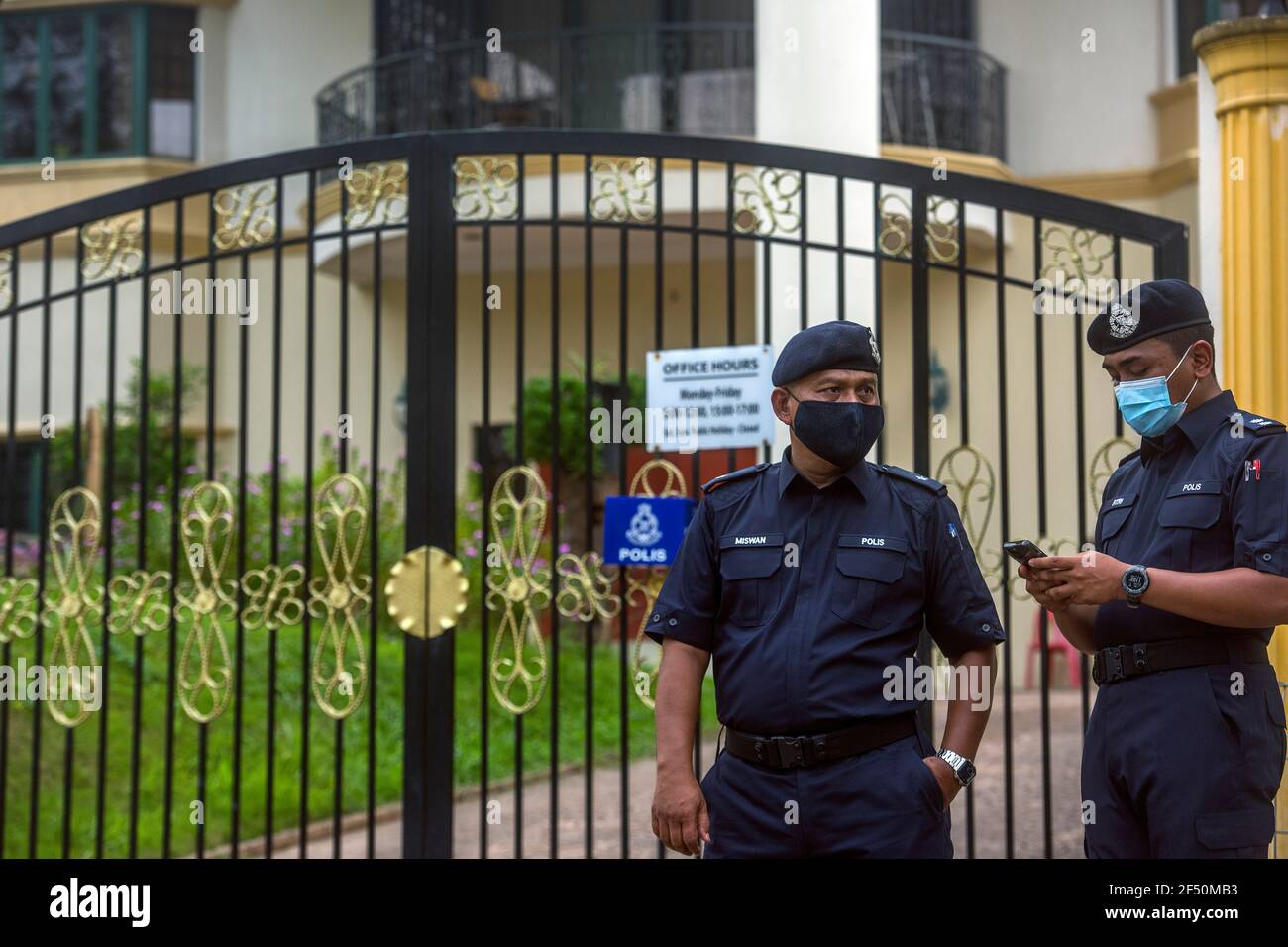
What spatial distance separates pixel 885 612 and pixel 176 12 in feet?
43.5

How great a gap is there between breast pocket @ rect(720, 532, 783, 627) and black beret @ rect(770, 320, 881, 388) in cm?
37

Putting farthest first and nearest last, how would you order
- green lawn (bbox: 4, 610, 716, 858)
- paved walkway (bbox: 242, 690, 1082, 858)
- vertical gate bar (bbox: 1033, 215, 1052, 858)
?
green lawn (bbox: 4, 610, 716, 858), paved walkway (bbox: 242, 690, 1082, 858), vertical gate bar (bbox: 1033, 215, 1052, 858)

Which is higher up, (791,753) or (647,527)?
(647,527)

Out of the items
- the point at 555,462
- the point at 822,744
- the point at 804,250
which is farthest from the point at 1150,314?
the point at 555,462

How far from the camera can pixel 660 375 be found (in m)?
4.75

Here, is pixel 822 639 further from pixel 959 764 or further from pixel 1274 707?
pixel 1274 707

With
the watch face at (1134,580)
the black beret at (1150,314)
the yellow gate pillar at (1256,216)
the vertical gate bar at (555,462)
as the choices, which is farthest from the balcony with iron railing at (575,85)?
the watch face at (1134,580)

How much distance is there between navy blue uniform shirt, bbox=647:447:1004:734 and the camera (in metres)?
3.06

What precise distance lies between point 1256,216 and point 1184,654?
5.69 feet

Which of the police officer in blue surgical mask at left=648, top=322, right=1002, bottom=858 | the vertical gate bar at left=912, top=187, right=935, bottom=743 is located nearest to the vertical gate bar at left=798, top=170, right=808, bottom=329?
the vertical gate bar at left=912, top=187, right=935, bottom=743

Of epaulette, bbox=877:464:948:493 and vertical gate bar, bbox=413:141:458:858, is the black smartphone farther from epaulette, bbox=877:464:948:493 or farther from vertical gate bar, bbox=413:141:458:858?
vertical gate bar, bbox=413:141:458:858

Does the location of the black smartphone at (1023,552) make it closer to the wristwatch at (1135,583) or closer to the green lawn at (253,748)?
the wristwatch at (1135,583)

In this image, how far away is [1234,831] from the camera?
3.01 m

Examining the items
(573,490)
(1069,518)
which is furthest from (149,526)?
(1069,518)
